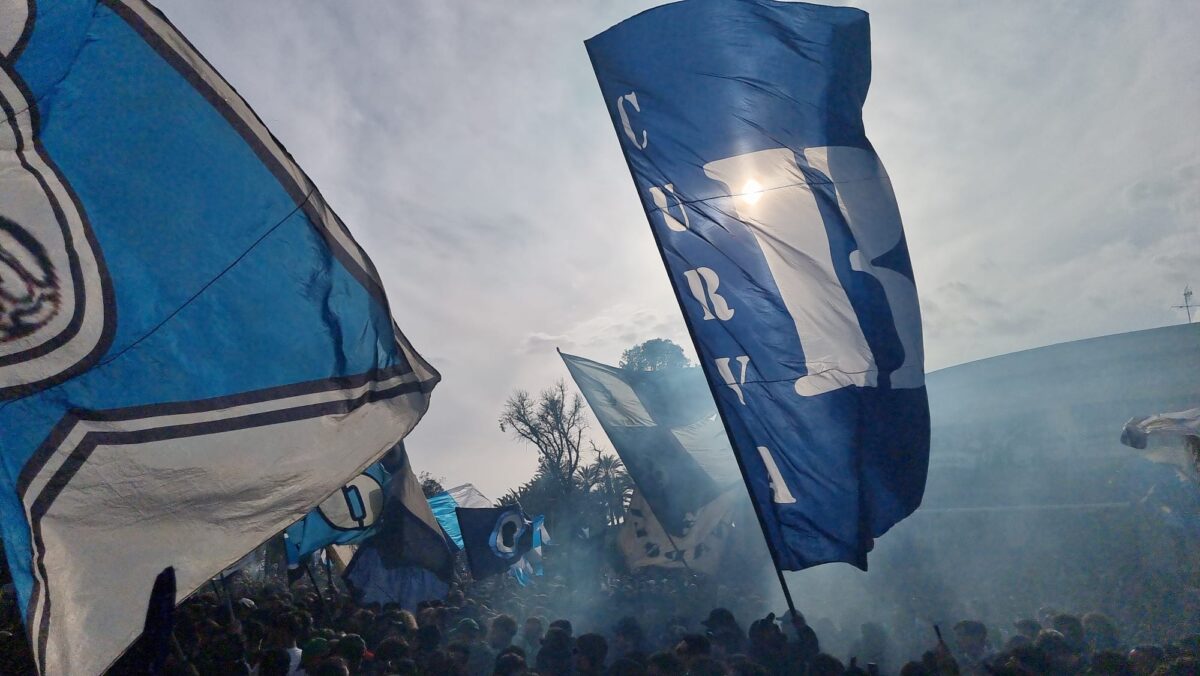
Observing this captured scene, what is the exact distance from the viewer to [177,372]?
3.70 metres

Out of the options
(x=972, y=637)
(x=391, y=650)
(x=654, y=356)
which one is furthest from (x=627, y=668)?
(x=654, y=356)

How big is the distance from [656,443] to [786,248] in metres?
7.05

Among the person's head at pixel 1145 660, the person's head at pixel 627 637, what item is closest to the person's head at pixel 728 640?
the person's head at pixel 627 637

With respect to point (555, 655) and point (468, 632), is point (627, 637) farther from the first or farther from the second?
point (468, 632)

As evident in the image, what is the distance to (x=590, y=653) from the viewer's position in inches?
257

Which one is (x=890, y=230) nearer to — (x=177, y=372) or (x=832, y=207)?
(x=832, y=207)

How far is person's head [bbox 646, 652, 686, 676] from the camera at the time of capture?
18.6ft

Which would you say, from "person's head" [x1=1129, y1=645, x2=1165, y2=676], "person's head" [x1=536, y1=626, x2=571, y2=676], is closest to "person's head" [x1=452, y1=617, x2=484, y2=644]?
"person's head" [x1=536, y1=626, x2=571, y2=676]

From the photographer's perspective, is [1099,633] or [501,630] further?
[501,630]

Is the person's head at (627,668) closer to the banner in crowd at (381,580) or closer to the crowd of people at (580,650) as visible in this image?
the crowd of people at (580,650)

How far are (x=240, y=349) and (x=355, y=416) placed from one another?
0.85 m

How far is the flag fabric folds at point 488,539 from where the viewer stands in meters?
15.2

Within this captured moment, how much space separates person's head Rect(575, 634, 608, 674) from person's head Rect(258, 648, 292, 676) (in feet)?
9.20

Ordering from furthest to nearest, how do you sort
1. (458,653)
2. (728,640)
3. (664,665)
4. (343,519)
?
(343,519)
(728,640)
(458,653)
(664,665)
